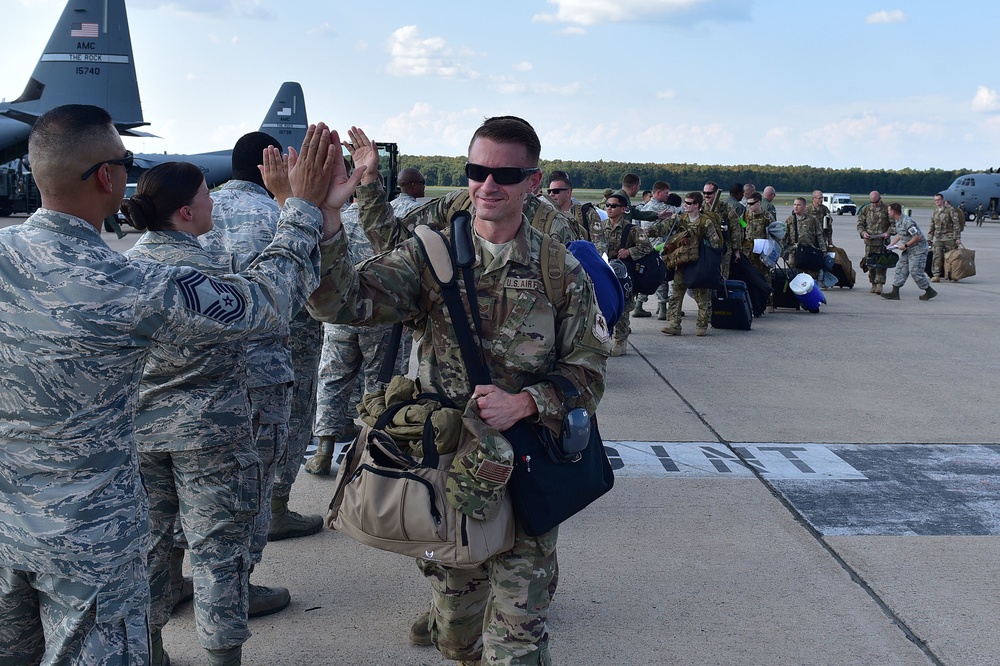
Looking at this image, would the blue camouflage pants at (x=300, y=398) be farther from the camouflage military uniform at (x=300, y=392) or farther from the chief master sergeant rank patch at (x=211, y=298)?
the chief master sergeant rank patch at (x=211, y=298)

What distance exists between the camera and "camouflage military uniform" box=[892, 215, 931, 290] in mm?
15344

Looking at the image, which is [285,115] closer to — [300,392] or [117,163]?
[300,392]

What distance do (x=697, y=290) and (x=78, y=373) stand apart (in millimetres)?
10080

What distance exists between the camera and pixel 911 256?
15.6 m

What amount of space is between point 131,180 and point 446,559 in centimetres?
3084

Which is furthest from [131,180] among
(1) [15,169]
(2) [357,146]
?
(2) [357,146]

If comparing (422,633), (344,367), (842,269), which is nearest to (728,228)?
(842,269)

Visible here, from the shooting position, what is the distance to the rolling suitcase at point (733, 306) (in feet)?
39.8

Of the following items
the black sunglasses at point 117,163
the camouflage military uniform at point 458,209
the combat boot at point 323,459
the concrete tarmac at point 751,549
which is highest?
the black sunglasses at point 117,163

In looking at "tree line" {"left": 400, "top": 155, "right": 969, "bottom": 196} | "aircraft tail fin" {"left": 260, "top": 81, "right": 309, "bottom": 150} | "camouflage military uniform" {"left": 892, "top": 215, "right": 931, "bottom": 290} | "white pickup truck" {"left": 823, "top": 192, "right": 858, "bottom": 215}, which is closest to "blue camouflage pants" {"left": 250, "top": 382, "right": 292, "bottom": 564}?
"camouflage military uniform" {"left": 892, "top": 215, "right": 931, "bottom": 290}

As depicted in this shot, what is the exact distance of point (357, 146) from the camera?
2.92 meters

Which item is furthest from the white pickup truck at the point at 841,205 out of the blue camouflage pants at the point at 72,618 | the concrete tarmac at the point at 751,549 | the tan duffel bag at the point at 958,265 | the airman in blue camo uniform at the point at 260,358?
the blue camouflage pants at the point at 72,618

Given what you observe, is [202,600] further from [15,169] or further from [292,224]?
[15,169]

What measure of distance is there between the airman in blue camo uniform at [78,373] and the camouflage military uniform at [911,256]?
15.3 metres
